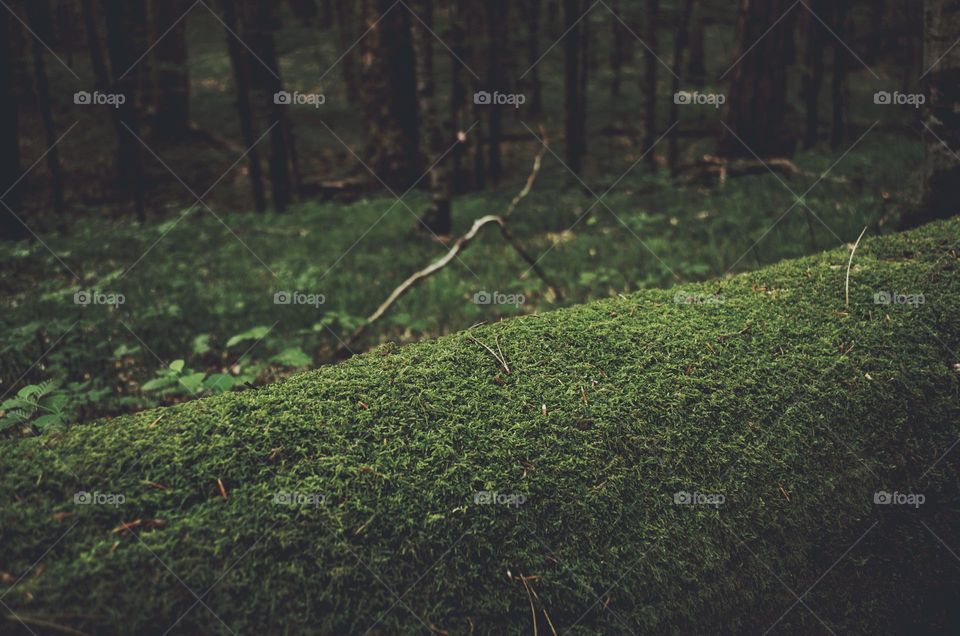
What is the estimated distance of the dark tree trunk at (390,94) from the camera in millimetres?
13211

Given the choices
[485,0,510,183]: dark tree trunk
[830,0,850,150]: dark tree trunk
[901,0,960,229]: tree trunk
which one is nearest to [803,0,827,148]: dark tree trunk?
[830,0,850,150]: dark tree trunk

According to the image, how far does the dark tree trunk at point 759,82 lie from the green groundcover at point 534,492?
9451 millimetres

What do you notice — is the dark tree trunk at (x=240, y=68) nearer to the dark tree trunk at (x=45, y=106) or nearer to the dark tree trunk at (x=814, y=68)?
the dark tree trunk at (x=45, y=106)

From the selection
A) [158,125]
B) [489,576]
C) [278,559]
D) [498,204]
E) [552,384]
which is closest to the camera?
[278,559]

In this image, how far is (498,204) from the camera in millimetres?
11164

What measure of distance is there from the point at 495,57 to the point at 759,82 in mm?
6564

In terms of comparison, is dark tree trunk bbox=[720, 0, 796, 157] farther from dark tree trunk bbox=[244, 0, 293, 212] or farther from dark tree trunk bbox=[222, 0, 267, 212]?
dark tree trunk bbox=[222, 0, 267, 212]

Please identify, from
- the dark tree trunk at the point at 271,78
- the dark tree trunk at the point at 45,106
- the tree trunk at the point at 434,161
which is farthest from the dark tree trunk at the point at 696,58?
the dark tree trunk at the point at 45,106

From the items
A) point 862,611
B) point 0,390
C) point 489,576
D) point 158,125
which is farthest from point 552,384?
point 158,125

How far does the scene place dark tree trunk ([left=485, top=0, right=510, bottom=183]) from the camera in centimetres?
1337

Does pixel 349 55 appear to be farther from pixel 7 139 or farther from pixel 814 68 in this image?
pixel 814 68

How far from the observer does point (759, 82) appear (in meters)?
10.0

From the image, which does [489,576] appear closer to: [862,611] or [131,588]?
[131,588]

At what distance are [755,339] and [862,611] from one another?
3.29 feet
